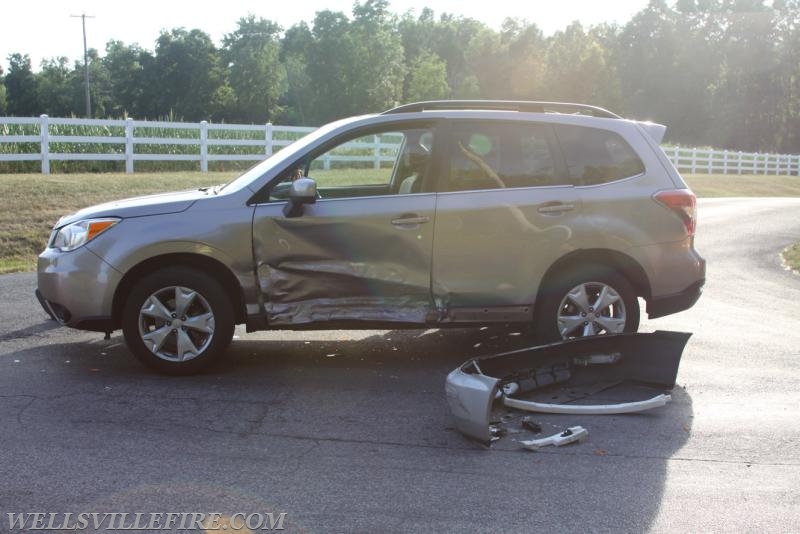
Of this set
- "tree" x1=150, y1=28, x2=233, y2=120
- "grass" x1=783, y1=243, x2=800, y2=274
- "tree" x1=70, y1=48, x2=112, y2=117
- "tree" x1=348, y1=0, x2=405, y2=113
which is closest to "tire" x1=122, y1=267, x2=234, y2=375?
"grass" x1=783, y1=243, x2=800, y2=274

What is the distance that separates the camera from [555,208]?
6.96 metres

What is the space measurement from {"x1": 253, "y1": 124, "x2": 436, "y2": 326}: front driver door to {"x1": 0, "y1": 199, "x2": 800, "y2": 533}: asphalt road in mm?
515

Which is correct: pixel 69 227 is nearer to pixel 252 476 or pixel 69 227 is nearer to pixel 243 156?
pixel 252 476

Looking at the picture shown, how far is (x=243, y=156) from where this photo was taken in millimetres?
26422

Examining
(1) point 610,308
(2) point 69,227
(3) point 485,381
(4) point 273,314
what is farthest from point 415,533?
(2) point 69,227

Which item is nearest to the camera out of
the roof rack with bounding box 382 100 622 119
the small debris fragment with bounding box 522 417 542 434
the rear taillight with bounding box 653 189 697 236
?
the small debris fragment with bounding box 522 417 542 434

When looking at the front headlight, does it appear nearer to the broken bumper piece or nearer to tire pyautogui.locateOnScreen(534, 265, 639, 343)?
the broken bumper piece

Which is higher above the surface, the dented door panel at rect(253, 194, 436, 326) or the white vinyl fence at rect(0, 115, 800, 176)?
the white vinyl fence at rect(0, 115, 800, 176)

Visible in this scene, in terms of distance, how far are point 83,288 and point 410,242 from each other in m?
2.33

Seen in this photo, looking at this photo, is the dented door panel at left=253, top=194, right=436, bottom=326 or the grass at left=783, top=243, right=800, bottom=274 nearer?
the dented door panel at left=253, top=194, right=436, bottom=326

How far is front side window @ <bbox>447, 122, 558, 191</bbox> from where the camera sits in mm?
6969

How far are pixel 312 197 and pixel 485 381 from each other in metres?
2.12

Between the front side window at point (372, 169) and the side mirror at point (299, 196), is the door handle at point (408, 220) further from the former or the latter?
the side mirror at point (299, 196)

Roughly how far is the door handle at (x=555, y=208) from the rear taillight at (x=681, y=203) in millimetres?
696
